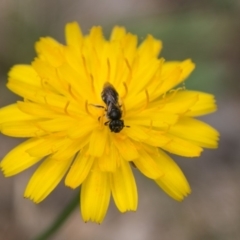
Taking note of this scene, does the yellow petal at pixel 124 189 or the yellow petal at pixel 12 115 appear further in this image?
the yellow petal at pixel 12 115

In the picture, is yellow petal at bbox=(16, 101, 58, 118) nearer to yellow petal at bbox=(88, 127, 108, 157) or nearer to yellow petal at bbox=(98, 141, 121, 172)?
yellow petal at bbox=(88, 127, 108, 157)

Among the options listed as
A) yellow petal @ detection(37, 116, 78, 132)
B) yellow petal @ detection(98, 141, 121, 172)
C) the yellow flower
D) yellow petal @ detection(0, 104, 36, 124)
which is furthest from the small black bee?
yellow petal @ detection(0, 104, 36, 124)

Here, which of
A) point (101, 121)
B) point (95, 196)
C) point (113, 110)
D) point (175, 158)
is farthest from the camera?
point (175, 158)

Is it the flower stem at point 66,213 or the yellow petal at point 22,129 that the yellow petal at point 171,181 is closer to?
the flower stem at point 66,213

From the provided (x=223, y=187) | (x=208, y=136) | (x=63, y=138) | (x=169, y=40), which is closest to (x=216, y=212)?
(x=223, y=187)

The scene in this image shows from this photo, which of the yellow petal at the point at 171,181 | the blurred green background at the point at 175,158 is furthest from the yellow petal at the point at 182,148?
the blurred green background at the point at 175,158

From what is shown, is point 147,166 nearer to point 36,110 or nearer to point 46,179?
point 46,179

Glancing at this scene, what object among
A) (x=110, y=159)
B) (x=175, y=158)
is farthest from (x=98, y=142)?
(x=175, y=158)
